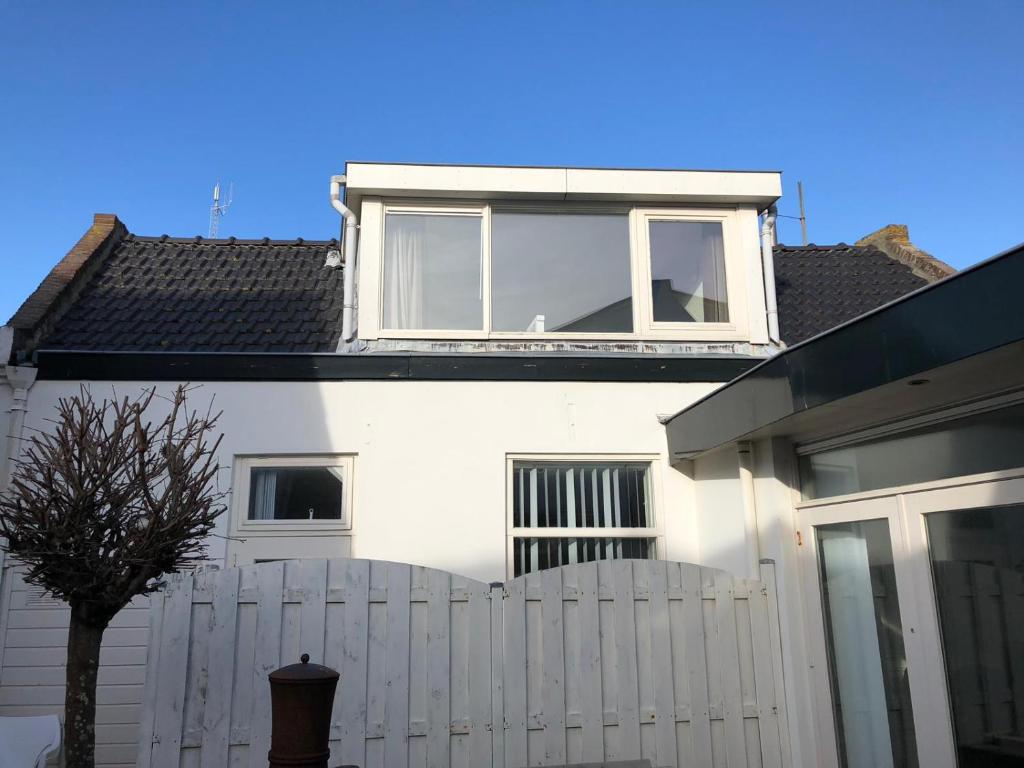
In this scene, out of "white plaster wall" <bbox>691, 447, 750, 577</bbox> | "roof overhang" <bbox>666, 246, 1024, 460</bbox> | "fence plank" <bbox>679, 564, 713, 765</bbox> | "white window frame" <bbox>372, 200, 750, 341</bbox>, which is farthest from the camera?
"white window frame" <bbox>372, 200, 750, 341</bbox>

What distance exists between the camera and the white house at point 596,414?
14.1ft

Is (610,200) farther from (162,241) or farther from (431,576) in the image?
(162,241)

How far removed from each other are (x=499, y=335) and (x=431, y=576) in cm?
262

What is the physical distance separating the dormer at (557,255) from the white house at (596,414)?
0.09 feet

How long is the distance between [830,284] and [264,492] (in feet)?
21.9

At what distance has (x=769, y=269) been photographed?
7555 millimetres

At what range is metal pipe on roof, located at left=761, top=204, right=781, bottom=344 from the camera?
24.1 feet

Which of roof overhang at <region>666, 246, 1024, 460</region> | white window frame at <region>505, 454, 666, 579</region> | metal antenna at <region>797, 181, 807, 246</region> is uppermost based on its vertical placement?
metal antenna at <region>797, 181, 807, 246</region>

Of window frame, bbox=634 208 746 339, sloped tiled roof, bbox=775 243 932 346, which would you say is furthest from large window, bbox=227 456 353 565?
sloped tiled roof, bbox=775 243 932 346

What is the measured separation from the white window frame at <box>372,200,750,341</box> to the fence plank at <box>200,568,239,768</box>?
9.26ft

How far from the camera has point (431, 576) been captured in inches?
201

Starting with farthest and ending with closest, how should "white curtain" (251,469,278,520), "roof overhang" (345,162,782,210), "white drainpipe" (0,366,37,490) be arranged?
"roof overhang" (345,162,782,210)
"white curtain" (251,469,278,520)
"white drainpipe" (0,366,37,490)

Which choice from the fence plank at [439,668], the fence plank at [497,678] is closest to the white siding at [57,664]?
the fence plank at [439,668]

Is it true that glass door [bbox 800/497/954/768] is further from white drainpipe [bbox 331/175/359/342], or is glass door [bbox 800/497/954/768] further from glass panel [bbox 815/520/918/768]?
white drainpipe [bbox 331/175/359/342]
